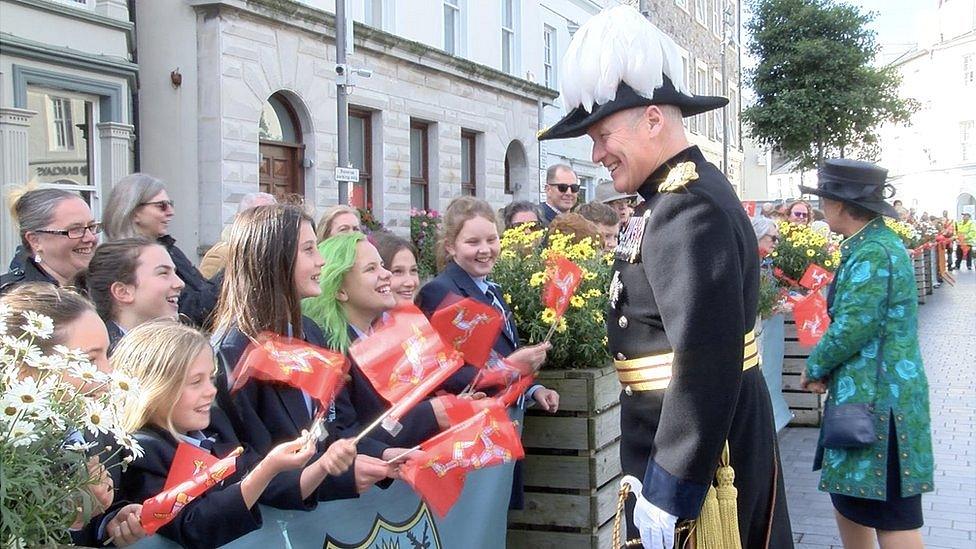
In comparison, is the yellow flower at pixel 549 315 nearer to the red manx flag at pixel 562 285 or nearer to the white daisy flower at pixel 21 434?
the red manx flag at pixel 562 285

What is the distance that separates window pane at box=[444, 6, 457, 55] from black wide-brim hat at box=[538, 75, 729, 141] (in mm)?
16277

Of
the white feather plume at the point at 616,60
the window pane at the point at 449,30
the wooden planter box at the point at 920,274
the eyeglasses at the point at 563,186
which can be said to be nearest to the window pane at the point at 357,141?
the window pane at the point at 449,30

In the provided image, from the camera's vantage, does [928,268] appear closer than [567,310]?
No

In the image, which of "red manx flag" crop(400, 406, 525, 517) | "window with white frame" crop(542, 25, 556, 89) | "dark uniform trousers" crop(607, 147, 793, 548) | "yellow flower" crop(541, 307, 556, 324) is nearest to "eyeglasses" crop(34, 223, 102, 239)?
"yellow flower" crop(541, 307, 556, 324)

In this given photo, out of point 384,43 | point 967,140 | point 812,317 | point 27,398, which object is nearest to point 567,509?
point 27,398

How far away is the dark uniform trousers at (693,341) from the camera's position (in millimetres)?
2482

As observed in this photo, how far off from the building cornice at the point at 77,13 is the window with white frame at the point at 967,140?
54865 mm

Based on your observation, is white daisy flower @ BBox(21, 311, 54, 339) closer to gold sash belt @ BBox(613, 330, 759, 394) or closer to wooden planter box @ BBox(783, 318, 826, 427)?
gold sash belt @ BBox(613, 330, 759, 394)

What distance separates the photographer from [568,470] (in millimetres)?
4227

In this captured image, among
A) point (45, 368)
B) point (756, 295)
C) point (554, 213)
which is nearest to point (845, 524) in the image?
point (756, 295)

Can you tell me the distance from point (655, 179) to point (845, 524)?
7.29 feet

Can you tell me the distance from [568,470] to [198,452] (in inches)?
82.9

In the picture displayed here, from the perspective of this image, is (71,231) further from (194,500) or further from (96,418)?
(96,418)

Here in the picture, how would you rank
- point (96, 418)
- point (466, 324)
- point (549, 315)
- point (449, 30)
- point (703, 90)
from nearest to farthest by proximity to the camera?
point (96, 418) → point (466, 324) → point (549, 315) → point (449, 30) → point (703, 90)
